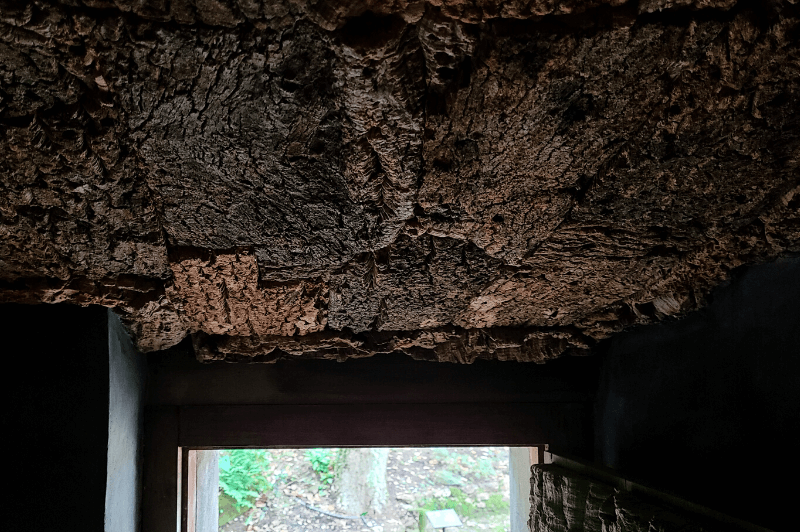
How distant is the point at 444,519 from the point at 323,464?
3413 mm

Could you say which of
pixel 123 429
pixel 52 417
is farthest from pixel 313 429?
pixel 52 417

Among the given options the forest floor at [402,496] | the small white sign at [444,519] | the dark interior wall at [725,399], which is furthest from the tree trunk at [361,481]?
the dark interior wall at [725,399]

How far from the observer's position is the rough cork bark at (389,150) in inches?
27.0

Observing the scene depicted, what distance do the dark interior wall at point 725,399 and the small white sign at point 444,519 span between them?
409cm

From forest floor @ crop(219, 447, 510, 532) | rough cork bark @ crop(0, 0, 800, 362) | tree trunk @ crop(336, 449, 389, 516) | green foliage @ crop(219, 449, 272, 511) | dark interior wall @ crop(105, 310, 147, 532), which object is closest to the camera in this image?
rough cork bark @ crop(0, 0, 800, 362)

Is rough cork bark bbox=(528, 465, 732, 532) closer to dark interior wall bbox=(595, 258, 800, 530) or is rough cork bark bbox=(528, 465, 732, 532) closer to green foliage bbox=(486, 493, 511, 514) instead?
dark interior wall bbox=(595, 258, 800, 530)

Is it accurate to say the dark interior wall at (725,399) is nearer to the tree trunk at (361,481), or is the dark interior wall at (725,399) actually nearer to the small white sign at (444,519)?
the small white sign at (444,519)

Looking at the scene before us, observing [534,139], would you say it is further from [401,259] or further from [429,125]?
[401,259]

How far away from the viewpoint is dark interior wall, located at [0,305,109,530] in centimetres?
155

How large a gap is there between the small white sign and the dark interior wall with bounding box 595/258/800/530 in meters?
4.09

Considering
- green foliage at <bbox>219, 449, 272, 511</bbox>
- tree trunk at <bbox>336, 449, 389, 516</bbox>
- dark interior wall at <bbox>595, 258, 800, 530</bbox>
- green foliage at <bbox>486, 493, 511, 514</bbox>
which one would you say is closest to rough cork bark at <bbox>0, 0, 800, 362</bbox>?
dark interior wall at <bbox>595, 258, 800, 530</bbox>

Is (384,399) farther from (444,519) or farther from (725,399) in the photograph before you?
(444,519)

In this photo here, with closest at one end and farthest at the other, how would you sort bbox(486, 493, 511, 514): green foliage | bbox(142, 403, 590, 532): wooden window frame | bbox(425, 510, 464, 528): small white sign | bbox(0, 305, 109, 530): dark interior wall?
bbox(0, 305, 109, 530): dark interior wall
bbox(142, 403, 590, 532): wooden window frame
bbox(425, 510, 464, 528): small white sign
bbox(486, 493, 511, 514): green foliage

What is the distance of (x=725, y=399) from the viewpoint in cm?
151
